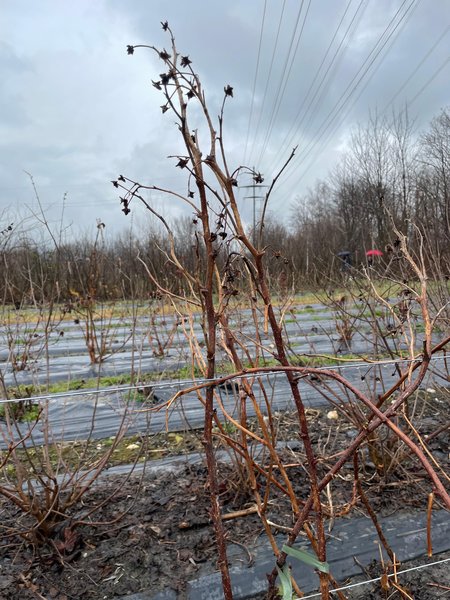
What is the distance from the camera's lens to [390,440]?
234 centimetres

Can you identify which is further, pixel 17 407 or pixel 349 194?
pixel 349 194

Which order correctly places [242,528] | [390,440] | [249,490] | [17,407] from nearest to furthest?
1. [242,528]
2. [249,490]
3. [390,440]
4. [17,407]

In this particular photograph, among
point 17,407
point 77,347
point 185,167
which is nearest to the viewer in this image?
point 185,167

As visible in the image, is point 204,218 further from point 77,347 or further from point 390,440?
point 77,347

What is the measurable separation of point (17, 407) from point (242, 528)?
2.40 meters

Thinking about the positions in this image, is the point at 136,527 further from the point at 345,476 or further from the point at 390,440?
the point at 390,440

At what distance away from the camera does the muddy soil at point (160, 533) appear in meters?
1.68

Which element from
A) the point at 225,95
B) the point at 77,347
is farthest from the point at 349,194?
the point at 225,95

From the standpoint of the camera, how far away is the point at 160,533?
1956 millimetres

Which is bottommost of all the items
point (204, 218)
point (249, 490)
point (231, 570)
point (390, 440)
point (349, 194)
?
point (231, 570)

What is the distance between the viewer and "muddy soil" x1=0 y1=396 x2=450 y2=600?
5.52ft

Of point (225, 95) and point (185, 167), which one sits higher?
point (225, 95)

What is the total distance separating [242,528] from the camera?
6.56 feet

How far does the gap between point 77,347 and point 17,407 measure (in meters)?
3.59
